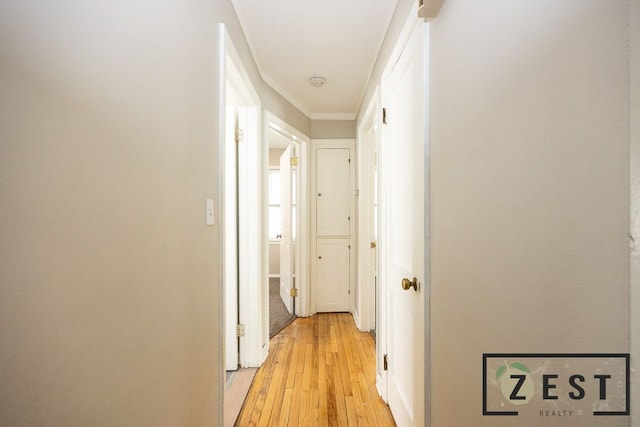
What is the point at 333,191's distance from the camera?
3.72 meters

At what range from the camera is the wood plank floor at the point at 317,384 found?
1.83m

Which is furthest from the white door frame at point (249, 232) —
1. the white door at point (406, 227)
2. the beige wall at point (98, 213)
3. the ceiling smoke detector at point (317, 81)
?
the beige wall at point (98, 213)

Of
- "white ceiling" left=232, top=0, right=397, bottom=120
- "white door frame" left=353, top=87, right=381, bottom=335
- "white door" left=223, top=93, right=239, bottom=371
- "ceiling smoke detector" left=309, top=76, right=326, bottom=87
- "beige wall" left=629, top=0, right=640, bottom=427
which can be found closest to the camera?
"beige wall" left=629, top=0, right=640, bottom=427

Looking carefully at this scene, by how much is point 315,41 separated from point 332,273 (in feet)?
8.49

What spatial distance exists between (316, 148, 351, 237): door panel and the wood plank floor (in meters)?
1.23

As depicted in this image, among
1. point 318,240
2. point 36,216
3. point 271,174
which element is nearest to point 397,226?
point 36,216

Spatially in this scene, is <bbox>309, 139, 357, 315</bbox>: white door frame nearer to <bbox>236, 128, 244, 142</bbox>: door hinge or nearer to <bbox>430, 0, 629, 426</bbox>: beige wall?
<bbox>236, 128, 244, 142</bbox>: door hinge

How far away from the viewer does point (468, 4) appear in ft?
2.89

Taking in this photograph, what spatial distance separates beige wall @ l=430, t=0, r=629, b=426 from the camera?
45 centimetres

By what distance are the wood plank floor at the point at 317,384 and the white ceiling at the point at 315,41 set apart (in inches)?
102

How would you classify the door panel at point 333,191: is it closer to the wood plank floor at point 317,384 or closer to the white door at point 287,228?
the white door at point 287,228

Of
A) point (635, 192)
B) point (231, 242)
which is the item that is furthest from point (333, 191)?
point (635, 192)

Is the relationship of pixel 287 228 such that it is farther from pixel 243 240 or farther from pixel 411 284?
pixel 411 284

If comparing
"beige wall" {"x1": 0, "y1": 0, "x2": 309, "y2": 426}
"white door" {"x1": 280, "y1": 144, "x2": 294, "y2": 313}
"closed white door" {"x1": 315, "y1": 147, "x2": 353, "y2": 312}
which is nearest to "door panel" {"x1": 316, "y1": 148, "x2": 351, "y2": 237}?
"closed white door" {"x1": 315, "y1": 147, "x2": 353, "y2": 312}
